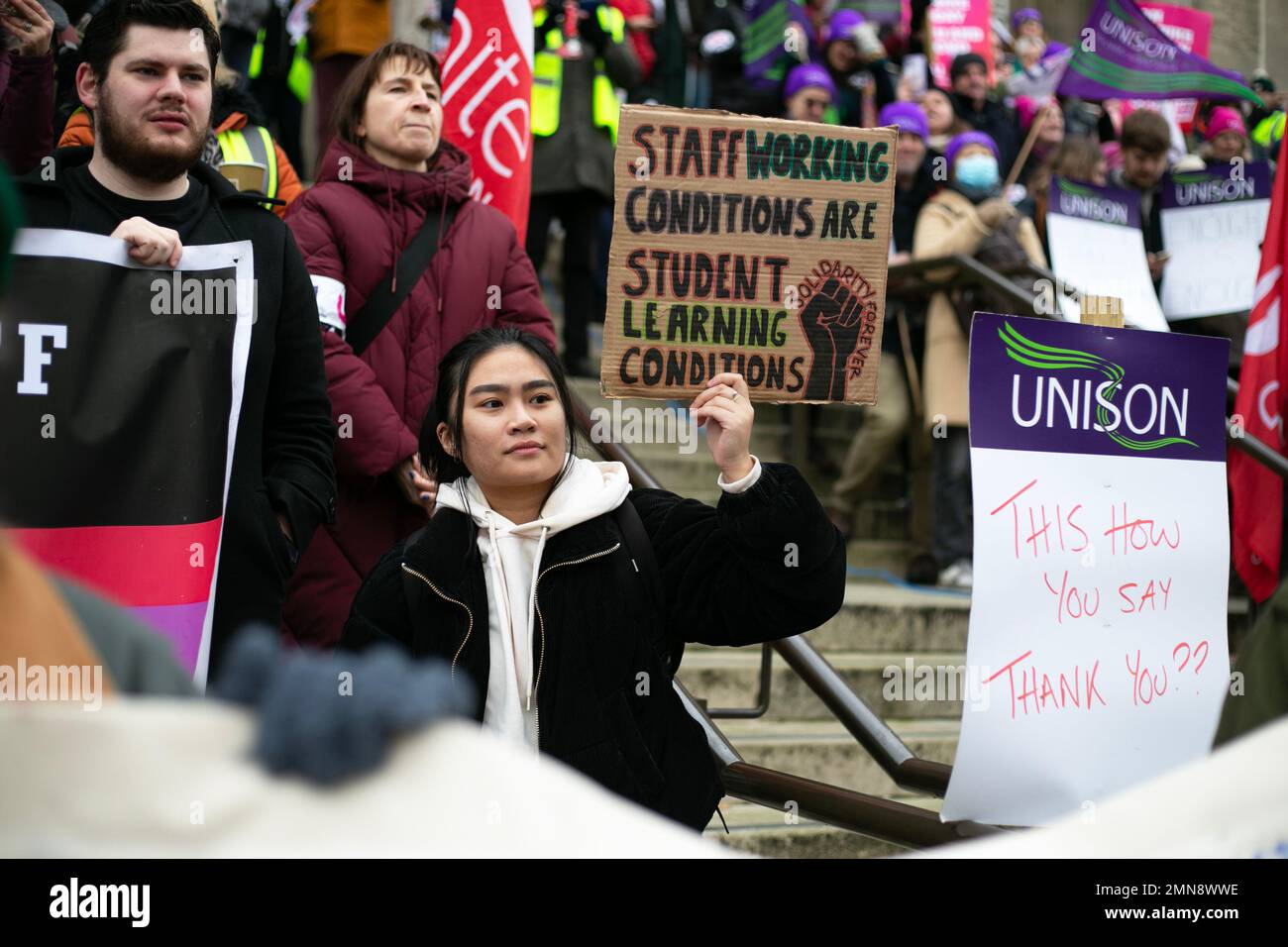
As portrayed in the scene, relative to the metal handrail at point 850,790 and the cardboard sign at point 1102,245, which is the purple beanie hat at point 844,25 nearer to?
the cardboard sign at point 1102,245

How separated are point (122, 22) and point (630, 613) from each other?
1.71 m

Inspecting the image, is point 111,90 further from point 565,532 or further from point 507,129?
point 507,129

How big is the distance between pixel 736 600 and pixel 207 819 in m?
1.67

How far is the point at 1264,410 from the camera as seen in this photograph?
5.23 metres

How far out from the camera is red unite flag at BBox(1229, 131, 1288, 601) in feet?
16.5

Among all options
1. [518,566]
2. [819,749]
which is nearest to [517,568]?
[518,566]

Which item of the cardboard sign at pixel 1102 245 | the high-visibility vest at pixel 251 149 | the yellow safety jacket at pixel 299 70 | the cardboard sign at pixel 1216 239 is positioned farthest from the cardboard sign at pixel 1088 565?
the yellow safety jacket at pixel 299 70

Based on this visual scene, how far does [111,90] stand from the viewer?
127 inches

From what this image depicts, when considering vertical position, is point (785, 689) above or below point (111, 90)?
below

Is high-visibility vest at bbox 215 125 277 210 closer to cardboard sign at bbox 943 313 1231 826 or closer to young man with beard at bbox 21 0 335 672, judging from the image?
young man with beard at bbox 21 0 335 672

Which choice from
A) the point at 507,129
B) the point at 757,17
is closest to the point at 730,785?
the point at 507,129

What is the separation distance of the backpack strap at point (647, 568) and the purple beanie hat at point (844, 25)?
286 inches

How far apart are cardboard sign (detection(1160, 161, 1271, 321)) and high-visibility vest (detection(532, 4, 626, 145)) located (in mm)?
2814
